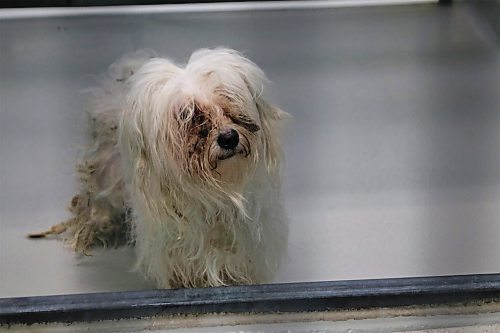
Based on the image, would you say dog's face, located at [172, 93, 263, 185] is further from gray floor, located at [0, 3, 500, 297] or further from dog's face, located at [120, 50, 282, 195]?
gray floor, located at [0, 3, 500, 297]

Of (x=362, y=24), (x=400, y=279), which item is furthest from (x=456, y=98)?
(x=400, y=279)

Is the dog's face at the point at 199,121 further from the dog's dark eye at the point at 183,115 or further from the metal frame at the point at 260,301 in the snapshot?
the metal frame at the point at 260,301

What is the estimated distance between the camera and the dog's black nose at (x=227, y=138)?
4.80ft

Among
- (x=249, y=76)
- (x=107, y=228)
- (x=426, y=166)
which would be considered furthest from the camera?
(x=426, y=166)

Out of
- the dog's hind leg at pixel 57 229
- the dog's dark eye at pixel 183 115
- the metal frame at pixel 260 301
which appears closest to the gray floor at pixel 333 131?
the dog's hind leg at pixel 57 229

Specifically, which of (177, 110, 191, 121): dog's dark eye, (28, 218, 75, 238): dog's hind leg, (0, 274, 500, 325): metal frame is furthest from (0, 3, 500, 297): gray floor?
(177, 110, 191, 121): dog's dark eye

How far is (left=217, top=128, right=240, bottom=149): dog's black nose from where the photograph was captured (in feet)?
4.80

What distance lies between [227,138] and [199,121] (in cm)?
7

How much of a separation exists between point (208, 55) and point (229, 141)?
0.22 m

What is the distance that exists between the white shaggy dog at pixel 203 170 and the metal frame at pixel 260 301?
0.95ft

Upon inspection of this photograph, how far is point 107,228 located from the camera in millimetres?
1978

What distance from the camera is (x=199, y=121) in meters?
1.49

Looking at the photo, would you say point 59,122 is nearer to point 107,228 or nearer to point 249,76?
point 107,228

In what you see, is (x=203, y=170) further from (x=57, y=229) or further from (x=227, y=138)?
(x=57, y=229)
